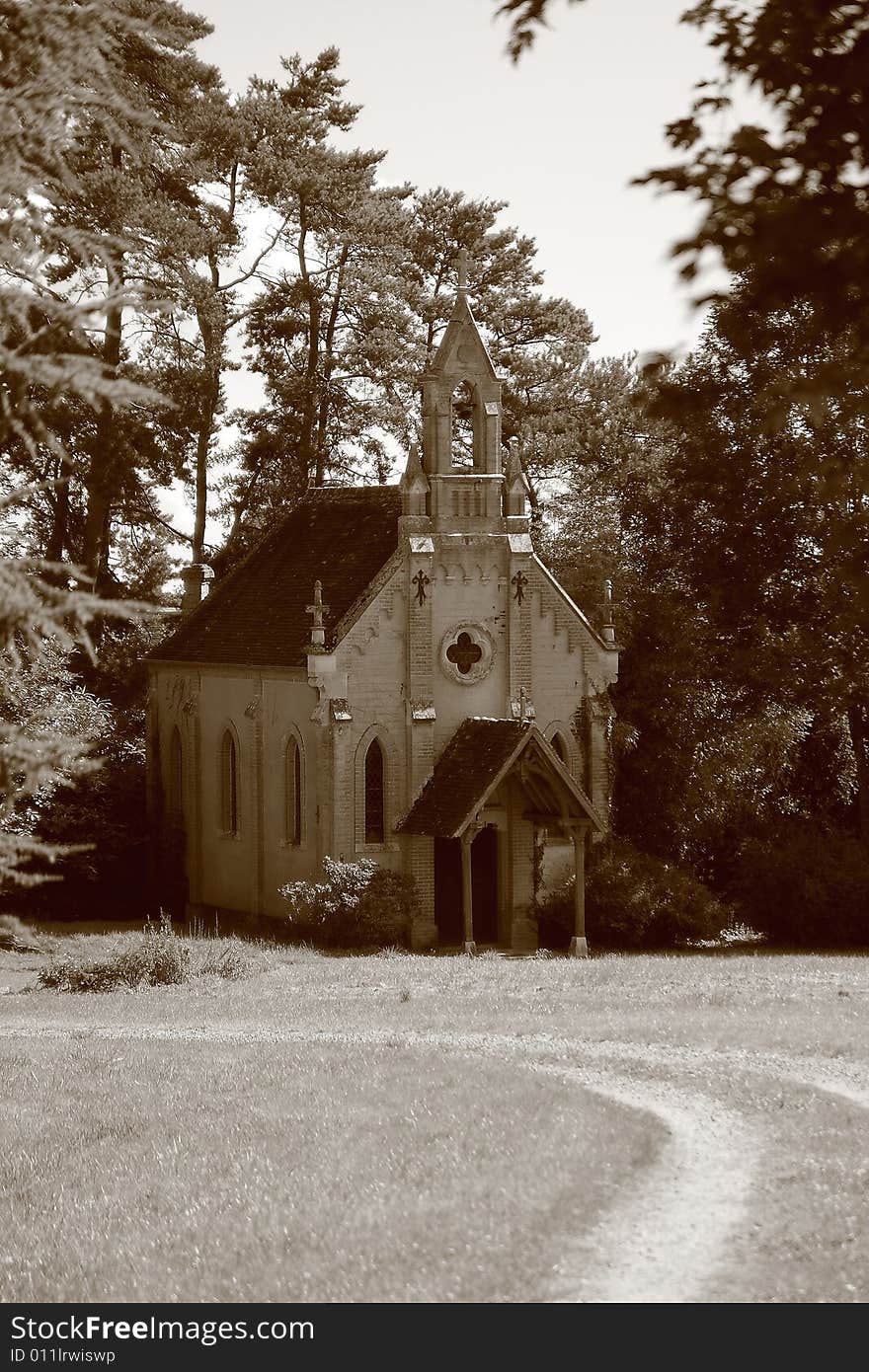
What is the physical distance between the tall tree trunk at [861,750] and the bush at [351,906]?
42.2 ft

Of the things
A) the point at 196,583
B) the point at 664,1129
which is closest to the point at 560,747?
the point at 196,583

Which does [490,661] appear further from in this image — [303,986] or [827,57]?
[827,57]

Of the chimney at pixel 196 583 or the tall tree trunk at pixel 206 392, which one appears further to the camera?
the chimney at pixel 196 583

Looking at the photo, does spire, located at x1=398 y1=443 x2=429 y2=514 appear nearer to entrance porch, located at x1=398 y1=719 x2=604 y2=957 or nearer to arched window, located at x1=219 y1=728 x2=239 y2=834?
entrance porch, located at x1=398 y1=719 x2=604 y2=957

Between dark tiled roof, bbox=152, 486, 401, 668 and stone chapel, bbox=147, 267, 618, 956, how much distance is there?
117 millimetres

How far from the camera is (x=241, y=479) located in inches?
1991

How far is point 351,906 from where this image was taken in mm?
35312

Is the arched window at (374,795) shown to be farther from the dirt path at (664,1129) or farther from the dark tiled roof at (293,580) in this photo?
the dirt path at (664,1129)

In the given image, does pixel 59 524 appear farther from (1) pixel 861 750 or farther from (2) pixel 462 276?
(1) pixel 861 750

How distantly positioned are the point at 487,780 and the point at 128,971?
8.96 meters

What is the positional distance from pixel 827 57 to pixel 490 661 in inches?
1124

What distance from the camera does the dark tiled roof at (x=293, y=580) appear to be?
38969 mm

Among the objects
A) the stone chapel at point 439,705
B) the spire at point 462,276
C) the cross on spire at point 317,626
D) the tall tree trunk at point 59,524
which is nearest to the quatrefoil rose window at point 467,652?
the stone chapel at point 439,705

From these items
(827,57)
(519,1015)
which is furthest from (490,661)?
(827,57)
